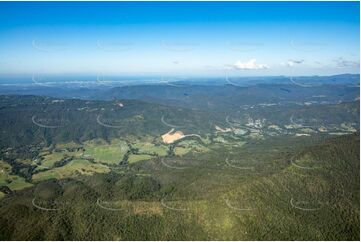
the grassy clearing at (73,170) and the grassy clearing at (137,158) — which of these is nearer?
the grassy clearing at (73,170)

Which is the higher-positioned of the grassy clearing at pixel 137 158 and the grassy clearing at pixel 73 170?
the grassy clearing at pixel 73 170

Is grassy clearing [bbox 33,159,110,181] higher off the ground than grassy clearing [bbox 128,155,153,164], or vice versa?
grassy clearing [bbox 33,159,110,181]

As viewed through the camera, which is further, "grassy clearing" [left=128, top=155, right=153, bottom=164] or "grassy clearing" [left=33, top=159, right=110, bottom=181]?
"grassy clearing" [left=128, top=155, right=153, bottom=164]

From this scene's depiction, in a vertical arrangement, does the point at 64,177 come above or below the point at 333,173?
below

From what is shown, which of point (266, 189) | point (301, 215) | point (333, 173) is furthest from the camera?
point (333, 173)

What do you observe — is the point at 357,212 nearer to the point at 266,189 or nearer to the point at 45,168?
the point at 266,189

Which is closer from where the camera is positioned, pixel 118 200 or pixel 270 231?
pixel 270 231

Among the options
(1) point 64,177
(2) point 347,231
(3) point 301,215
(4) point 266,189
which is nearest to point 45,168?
(1) point 64,177

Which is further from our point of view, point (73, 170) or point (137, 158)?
point (137, 158)

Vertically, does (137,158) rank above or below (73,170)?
Result: below

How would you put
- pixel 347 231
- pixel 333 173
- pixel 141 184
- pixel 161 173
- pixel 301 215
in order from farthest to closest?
pixel 161 173, pixel 141 184, pixel 333 173, pixel 301 215, pixel 347 231
